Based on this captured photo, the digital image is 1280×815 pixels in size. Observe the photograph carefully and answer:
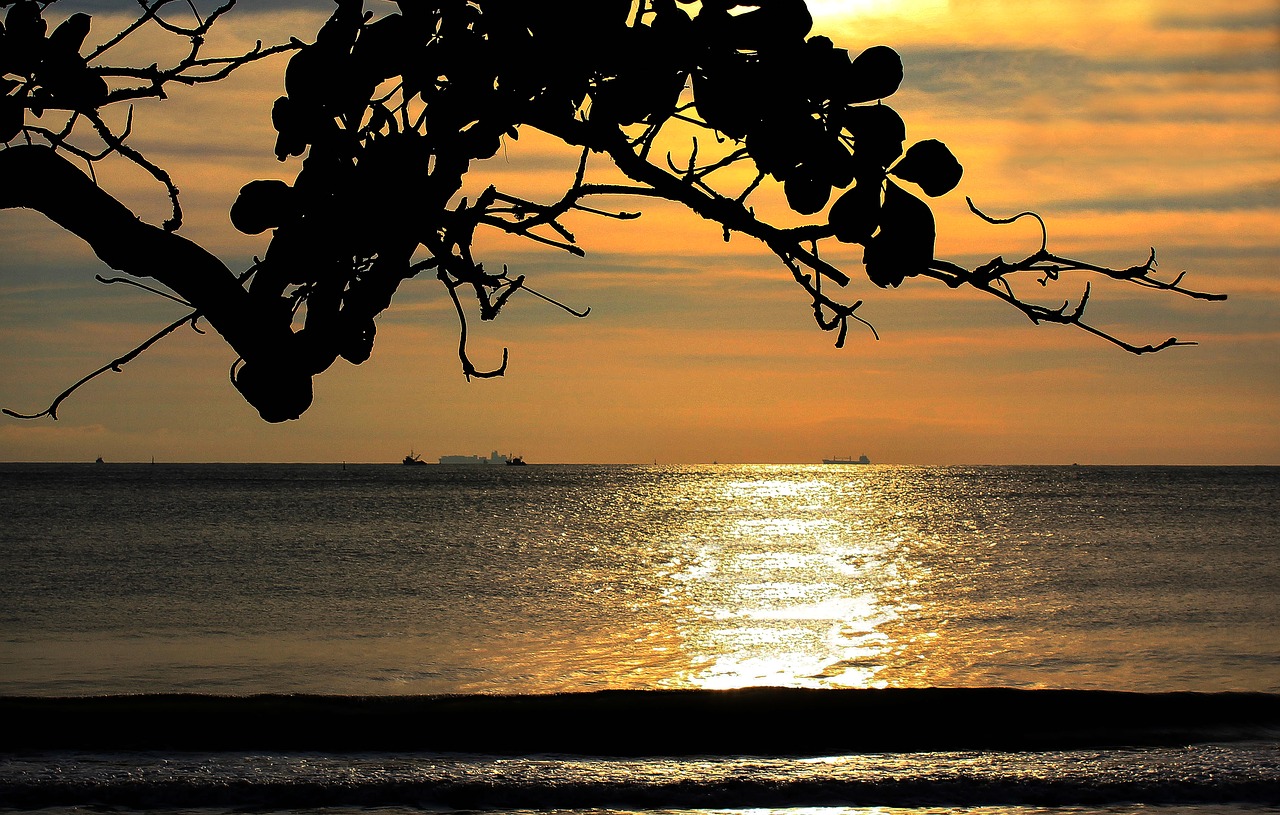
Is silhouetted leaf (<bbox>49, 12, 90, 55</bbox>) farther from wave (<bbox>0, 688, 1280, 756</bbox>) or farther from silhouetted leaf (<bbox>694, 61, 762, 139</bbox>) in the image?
wave (<bbox>0, 688, 1280, 756</bbox>)

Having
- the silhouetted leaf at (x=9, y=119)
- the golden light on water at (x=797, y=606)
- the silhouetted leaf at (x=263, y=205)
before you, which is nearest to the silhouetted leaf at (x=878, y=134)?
the silhouetted leaf at (x=263, y=205)

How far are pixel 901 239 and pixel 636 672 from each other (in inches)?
1003

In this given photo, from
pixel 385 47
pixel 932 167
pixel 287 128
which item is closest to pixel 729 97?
pixel 932 167

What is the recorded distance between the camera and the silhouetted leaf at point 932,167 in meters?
2.43

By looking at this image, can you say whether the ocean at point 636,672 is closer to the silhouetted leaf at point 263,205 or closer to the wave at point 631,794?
the wave at point 631,794

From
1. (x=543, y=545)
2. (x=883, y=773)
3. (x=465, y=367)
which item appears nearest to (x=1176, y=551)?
(x=543, y=545)

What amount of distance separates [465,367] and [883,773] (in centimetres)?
1284

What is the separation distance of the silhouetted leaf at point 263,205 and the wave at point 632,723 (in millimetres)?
14169

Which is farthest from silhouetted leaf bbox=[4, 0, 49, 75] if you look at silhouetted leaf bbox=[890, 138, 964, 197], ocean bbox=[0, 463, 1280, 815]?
ocean bbox=[0, 463, 1280, 815]

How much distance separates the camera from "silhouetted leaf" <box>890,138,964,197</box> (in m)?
2.43

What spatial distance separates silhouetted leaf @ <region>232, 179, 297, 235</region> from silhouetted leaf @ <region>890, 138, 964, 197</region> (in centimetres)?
139

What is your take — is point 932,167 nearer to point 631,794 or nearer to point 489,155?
point 489,155

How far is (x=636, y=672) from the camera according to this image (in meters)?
27.1

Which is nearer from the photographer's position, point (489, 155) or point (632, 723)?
point (489, 155)
